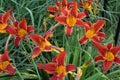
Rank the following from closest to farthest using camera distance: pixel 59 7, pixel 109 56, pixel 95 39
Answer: pixel 109 56
pixel 95 39
pixel 59 7

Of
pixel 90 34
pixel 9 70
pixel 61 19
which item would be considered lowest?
pixel 9 70

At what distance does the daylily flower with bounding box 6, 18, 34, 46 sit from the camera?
2047 mm

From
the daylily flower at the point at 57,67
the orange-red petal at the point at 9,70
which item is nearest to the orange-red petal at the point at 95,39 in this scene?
the daylily flower at the point at 57,67

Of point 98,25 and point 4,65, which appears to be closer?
point 4,65

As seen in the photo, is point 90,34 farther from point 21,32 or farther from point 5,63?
point 5,63

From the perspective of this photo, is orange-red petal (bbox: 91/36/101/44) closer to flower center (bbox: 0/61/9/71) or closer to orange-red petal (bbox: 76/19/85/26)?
orange-red petal (bbox: 76/19/85/26)

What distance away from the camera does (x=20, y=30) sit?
2.07 metres

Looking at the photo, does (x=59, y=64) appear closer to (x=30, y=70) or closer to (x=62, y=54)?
(x=62, y=54)

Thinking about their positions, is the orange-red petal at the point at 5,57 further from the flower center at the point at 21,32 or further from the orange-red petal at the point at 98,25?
the orange-red petal at the point at 98,25

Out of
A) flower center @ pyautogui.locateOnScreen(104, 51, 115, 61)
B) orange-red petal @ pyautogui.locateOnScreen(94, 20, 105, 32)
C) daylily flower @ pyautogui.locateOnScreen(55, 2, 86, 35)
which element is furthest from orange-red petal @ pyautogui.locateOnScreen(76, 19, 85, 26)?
flower center @ pyautogui.locateOnScreen(104, 51, 115, 61)

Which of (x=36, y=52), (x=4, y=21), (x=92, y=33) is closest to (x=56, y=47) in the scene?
(x=36, y=52)

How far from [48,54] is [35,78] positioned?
0.28m

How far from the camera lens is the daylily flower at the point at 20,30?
6.72 feet

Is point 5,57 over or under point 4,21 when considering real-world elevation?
under
